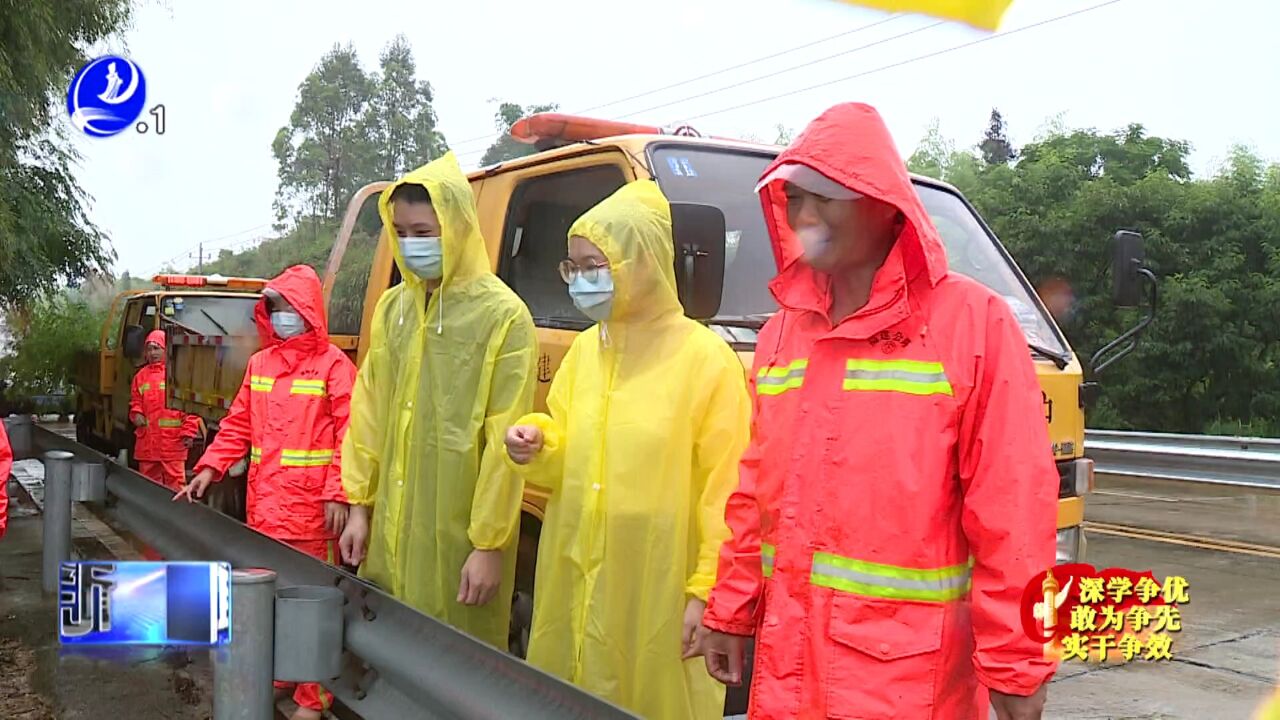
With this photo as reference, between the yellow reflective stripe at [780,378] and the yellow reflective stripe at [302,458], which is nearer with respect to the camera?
the yellow reflective stripe at [780,378]

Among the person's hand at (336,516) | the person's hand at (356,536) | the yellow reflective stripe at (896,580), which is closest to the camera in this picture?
the yellow reflective stripe at (896,580)

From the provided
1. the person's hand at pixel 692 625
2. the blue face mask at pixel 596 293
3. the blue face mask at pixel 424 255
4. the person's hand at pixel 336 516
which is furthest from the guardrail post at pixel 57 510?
the person's hand at pixel 692 625

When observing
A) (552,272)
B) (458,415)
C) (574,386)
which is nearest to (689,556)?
(574,386)

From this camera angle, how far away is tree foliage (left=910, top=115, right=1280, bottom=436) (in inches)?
559

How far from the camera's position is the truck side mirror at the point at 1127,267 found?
420cm

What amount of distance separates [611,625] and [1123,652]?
1192 millimetres

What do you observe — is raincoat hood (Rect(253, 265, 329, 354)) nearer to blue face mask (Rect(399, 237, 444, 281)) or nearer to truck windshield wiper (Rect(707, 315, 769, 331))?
blue face mask (Rect(399, 237, 444, 281))

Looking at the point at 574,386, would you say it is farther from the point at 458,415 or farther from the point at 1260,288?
the point at 1260,288

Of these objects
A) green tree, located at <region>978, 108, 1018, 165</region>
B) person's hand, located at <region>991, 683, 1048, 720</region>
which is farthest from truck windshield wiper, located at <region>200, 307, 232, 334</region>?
green tree, located at <region>978, 108, 1018, 165</region>

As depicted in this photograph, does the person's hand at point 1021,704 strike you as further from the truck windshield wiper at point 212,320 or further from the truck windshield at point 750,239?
the truck windshield wiper at point 212,320

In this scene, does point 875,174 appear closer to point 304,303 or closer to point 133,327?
point 304,303

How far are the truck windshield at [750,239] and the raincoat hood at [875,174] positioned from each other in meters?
1.49

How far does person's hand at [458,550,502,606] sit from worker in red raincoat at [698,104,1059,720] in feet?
4.04

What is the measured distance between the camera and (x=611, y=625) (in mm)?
2816
